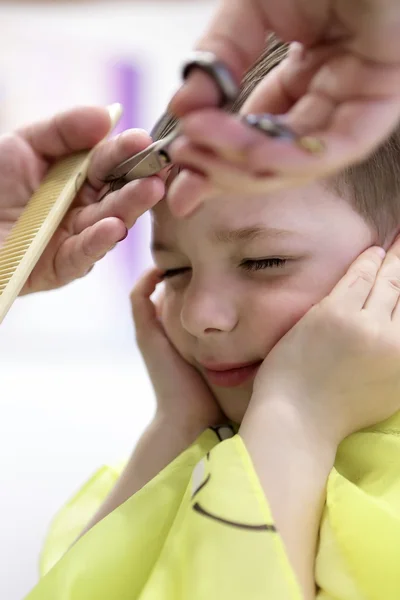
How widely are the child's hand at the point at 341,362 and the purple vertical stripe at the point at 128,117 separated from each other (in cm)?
118

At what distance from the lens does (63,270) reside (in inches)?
32.0

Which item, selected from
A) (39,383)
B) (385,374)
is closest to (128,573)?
(385,374)

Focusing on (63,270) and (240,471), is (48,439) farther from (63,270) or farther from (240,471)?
(240,471)

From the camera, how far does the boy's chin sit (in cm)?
75

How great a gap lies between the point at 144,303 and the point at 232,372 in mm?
239

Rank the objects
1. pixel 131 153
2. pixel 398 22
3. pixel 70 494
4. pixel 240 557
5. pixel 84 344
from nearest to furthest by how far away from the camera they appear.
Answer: pixel 398 22, pixel 240 557, pixel 131 153, pixel 70 494, pixel 84 344

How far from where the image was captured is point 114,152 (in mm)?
767

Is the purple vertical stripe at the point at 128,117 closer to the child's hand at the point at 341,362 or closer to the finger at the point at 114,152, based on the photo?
the finger at the point at 114,152

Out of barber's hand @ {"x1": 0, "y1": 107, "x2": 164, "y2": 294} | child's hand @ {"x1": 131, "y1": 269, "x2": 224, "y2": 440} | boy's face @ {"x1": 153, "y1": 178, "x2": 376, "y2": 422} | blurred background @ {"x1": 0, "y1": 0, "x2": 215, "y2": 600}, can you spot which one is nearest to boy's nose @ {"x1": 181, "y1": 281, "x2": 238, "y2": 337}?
boy's face @ {"x1": 153, "y1": 178, "x2": 376, "y2": 422}

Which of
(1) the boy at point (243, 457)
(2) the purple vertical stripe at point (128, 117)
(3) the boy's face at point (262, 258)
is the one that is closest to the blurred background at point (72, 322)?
(2) the purple vertical stripe at point (128, 117)

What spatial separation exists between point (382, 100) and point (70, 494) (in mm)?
821

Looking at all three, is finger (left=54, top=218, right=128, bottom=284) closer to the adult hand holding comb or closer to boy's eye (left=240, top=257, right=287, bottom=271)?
the adult hand holding comb

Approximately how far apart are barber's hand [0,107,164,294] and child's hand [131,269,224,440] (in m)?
0.14

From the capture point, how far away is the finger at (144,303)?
929 millimetres
